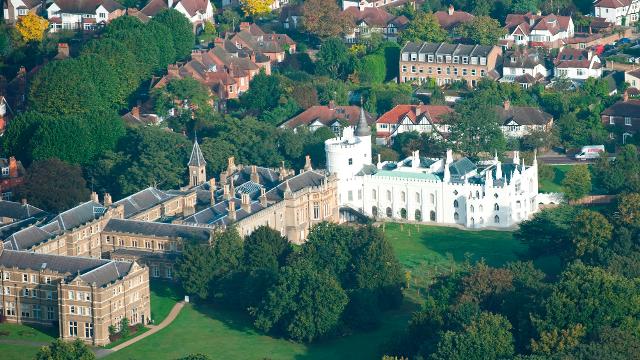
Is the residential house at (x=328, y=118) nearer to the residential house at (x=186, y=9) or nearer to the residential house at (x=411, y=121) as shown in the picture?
the residential house at (x=411, y=121)

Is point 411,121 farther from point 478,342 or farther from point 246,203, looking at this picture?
point 478,342

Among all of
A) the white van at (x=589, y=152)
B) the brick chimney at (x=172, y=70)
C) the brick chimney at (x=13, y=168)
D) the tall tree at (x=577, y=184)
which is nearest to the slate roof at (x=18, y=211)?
the brick chimney at (x=13, y=168)

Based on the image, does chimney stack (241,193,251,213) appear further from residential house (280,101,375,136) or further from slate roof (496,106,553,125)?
slate roof (496,106,553,125)

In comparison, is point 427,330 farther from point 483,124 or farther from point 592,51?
point 592,51

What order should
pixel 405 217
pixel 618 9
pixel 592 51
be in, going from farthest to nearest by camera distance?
pixel 618 9, pixel 592 51, pixel 405 217

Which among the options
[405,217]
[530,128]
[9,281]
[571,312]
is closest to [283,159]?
[405,217]

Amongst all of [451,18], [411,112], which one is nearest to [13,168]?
[411,112]

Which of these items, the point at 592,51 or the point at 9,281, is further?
the point at 592,51
